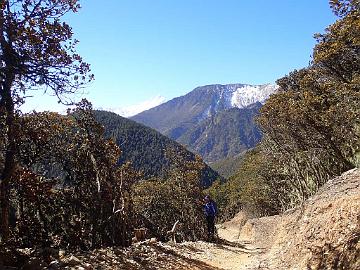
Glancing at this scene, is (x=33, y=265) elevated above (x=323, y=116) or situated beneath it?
situated beneath

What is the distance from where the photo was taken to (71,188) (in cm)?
1387

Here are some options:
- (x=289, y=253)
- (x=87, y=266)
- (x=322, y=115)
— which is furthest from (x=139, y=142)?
(x=87, y=266)

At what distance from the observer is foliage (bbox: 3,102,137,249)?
12.5m

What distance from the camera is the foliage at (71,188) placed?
1250 cm

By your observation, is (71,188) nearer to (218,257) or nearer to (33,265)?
(33,265)

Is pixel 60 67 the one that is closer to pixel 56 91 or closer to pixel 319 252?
pixel 56 91

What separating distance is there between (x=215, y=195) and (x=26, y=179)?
72.4m

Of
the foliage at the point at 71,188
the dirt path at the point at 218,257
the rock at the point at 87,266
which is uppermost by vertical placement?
the foliage at the point at 71,188

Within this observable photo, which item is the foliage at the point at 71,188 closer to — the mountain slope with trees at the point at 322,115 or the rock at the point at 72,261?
the rock at the point at 72,261

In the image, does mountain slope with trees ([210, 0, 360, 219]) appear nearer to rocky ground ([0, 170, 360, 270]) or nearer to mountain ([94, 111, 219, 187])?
rocky ground ([0, 170, 360, 270])

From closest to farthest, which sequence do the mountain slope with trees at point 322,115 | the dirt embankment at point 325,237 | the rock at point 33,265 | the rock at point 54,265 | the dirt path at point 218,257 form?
the rock at point 33,265 → the rock at point 54,265 → the dirt embankment at point 325,237 → the dirt path at point 218,257 → the mountain slope with trees at point 322,115

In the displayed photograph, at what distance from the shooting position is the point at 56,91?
9727 mm

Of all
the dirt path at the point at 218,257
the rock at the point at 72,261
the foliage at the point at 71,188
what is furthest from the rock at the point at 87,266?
the dirt path at the point at 218,257

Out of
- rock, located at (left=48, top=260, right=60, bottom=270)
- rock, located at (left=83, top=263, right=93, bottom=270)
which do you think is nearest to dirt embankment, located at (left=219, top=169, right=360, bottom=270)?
rock, located at (left=83, top=263, right=93, bottom=270)
